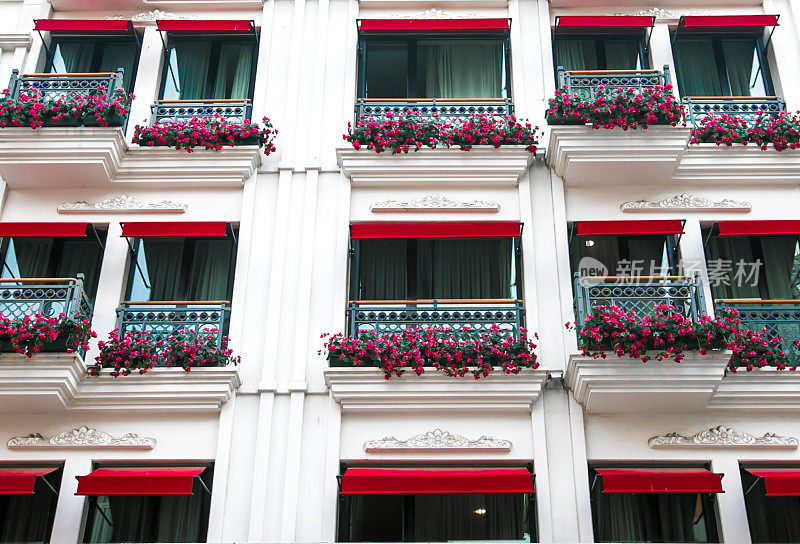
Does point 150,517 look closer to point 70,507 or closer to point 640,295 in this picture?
point 70,507

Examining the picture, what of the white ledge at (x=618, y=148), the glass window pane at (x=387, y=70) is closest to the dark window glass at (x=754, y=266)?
the white ledge at (x=618, y=148)

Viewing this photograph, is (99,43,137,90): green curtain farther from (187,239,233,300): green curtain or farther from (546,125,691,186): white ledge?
(546,125,691,186): white ledge

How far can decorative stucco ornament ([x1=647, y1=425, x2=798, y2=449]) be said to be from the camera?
1110 cm

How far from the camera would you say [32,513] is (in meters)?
11.0

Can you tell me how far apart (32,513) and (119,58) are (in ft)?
24.5

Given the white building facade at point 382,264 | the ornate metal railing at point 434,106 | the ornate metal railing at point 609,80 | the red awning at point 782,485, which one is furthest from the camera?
the ornate metal railing at point 434,106

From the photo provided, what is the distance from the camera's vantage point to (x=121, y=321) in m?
11.9

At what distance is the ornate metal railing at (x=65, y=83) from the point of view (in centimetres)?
1351

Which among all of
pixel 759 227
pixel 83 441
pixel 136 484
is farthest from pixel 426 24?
pixel 136 484

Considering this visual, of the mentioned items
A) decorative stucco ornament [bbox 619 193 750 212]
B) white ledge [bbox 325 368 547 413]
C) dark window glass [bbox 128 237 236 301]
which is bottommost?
white ledge [bbox 325 368 547 413]

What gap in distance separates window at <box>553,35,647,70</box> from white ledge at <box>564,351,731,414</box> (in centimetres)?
563

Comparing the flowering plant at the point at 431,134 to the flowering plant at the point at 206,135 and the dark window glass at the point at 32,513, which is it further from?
the dark window glass at the point at 32,513

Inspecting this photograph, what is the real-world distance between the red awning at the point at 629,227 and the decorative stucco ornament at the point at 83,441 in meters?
6.29

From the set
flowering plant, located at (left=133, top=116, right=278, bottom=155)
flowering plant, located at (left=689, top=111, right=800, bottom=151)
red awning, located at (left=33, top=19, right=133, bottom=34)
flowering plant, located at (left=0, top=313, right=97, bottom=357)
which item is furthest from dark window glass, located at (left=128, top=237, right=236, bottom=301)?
flowering plant, located at (left=689, top=111, right=800, bottom=151)
